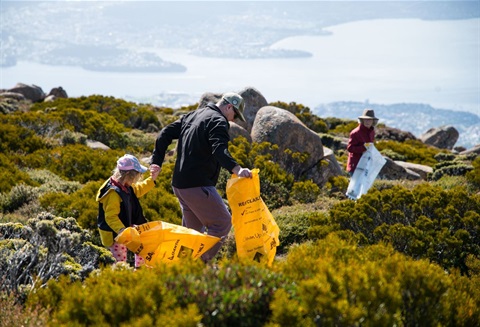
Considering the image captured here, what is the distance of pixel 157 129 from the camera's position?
76.2 feet

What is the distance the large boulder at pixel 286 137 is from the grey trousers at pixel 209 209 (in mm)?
7073

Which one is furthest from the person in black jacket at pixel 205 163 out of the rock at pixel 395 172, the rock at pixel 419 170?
the rock at pixel 419 170

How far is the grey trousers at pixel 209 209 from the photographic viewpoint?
5.83 metres

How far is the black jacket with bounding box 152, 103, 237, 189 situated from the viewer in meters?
5.61

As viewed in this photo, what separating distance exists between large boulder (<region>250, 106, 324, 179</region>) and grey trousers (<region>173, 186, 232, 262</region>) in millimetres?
7073

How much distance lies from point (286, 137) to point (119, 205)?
7.78 m

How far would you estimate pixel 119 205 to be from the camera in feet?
18.5

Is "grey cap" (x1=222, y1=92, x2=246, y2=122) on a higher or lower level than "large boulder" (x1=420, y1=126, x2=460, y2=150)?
higher

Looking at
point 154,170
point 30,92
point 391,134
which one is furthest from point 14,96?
point 154,170

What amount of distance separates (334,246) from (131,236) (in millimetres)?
1783

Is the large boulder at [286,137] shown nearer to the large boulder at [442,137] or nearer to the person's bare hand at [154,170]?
the person's bare hand at [154,170]

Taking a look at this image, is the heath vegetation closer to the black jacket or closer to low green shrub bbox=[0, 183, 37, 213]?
low green shrub bbox=[0, 183, 37, 213]

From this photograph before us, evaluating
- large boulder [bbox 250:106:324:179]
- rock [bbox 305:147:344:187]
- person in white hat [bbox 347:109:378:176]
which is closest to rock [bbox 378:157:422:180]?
rock [bbox 305:147:344:187]

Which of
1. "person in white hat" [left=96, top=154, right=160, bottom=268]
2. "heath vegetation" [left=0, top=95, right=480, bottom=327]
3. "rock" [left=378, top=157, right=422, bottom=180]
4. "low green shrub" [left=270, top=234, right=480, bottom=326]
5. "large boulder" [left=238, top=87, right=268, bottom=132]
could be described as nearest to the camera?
"low green shrub" [left=270, top=234, right=480, bottom=326]
